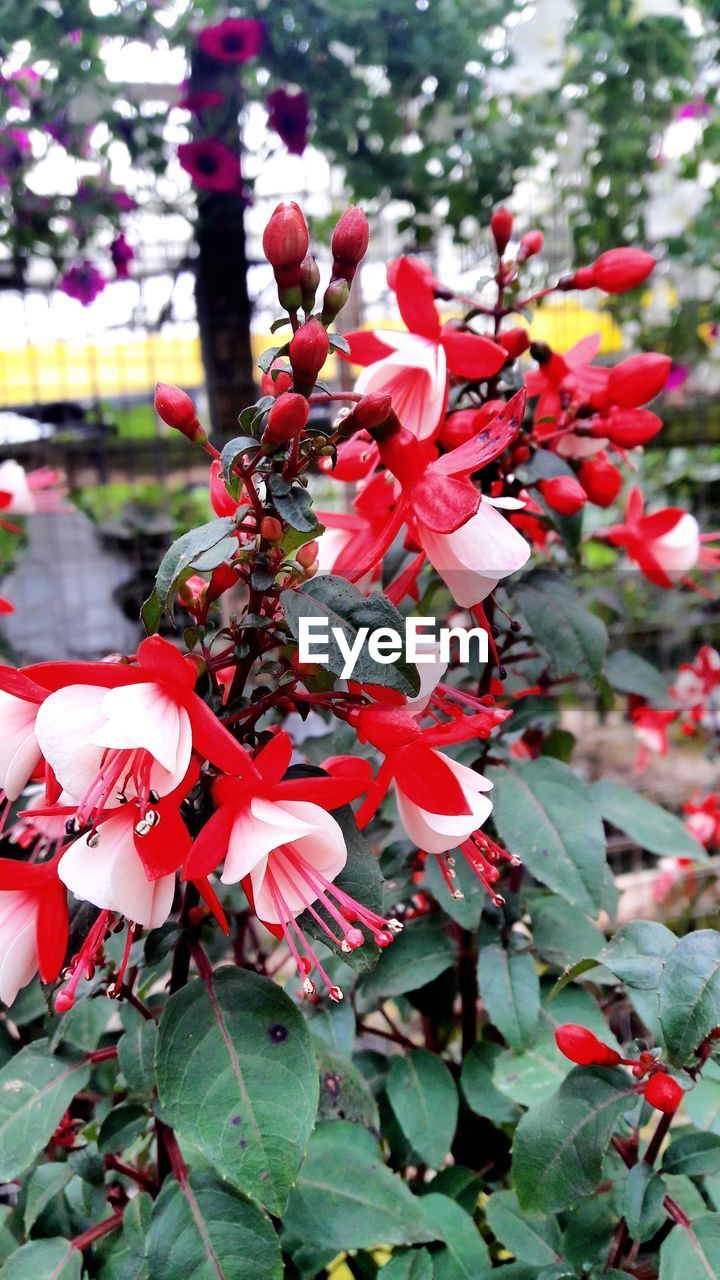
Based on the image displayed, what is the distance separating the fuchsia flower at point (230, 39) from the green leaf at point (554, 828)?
1070 millimetres

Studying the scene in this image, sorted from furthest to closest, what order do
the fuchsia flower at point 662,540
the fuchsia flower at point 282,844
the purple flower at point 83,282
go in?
the purple flower at point 83,282 → the fuchsia flower at point 662,540 → the fuchsia flower at point 282,844

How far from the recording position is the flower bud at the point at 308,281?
377 mm

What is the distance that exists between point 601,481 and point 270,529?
0.31 meters

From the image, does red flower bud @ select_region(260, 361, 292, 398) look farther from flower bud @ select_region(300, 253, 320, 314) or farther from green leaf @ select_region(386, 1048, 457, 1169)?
green leaf @ select_region(386, 1048, 457, 1169)

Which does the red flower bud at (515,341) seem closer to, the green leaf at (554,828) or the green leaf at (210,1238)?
the green leaf at (554,828)

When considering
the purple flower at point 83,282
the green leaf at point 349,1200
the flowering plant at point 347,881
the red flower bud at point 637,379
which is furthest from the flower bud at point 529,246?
the purple flower at point 83,282

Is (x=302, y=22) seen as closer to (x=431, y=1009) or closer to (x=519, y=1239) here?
(x=431, y=1009)

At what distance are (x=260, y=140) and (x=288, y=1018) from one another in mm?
1262

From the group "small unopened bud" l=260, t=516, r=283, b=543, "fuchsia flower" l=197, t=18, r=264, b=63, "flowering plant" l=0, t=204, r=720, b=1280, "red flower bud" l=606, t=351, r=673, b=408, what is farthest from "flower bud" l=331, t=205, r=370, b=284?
"fuchsia flower" l=197, t=18, r=264, b=63

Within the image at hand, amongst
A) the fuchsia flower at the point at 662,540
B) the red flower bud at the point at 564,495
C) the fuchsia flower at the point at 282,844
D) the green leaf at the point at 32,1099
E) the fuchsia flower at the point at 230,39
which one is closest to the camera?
the fuchsia flower at the point at 282,844

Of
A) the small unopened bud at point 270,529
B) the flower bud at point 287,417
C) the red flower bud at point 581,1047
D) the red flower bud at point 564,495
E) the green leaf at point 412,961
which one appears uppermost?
the flower bud at point 287,417

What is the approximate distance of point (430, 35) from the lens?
1261mm

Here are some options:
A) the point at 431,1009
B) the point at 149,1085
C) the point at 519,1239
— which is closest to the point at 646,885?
the point at 431,1009

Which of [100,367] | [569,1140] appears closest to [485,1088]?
[569,1140]
